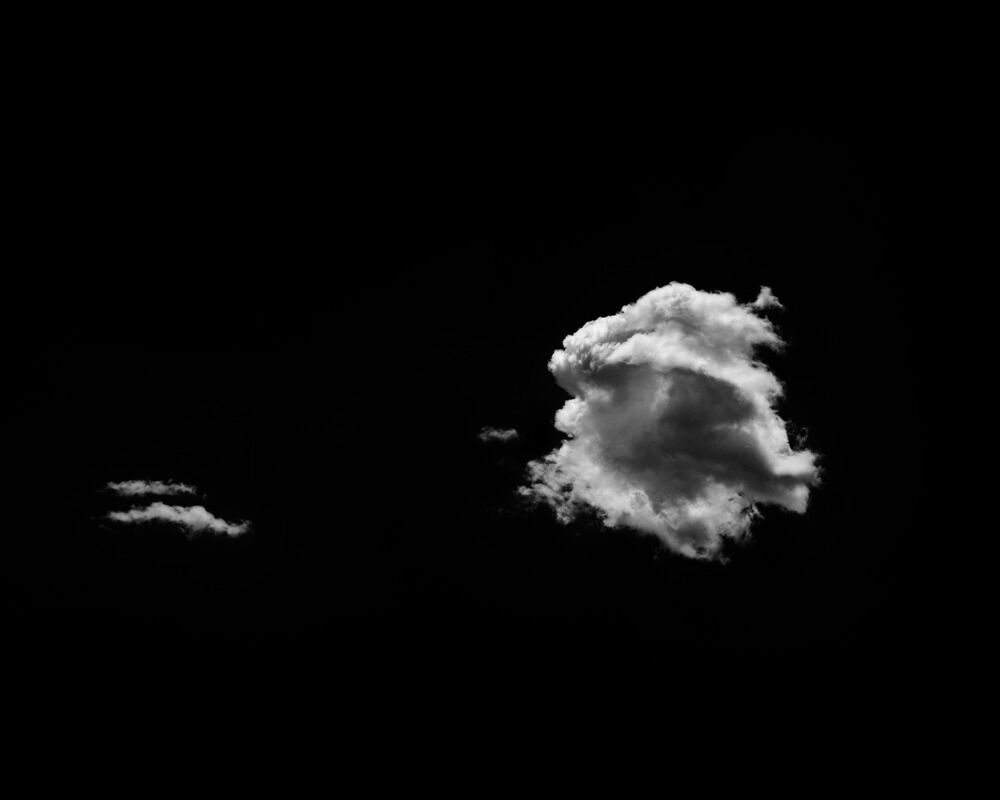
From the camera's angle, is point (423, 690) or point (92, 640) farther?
point (423, 690)

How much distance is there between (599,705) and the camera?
78875mm

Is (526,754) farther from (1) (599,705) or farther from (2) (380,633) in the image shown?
(2) (380,633)

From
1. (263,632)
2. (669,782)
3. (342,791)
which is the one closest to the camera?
(342,791)

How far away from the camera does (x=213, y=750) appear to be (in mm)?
68062

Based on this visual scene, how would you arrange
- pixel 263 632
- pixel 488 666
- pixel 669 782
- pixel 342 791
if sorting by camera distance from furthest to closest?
pixel 488 666, pixel 263 632, pixel 669 782, pixel 342 791

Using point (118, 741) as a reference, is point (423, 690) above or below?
above

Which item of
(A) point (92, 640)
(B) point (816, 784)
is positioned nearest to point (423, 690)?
(A) point (92, 640)

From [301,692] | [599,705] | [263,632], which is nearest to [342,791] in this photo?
[301,692]

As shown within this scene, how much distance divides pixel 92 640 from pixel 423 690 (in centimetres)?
3786

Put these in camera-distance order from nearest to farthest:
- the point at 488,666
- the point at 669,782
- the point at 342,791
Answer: the point at 342,791, the point at 669,782, the point at 488,666

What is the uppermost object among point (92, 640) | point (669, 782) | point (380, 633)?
point (380, 633)

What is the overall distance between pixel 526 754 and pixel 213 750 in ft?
110

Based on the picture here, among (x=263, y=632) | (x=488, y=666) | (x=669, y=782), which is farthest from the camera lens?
(x=488, y=666)

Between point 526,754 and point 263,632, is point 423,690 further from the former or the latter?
point 263,632
